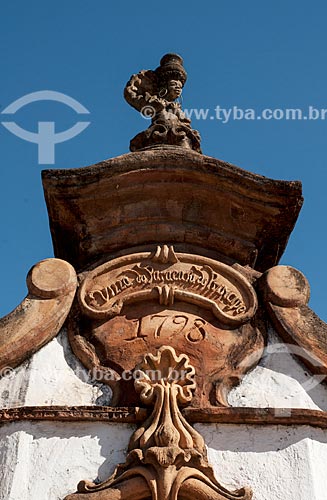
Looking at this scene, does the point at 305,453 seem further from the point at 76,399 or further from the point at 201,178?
the point at 201,178

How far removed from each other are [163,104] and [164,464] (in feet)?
11.1

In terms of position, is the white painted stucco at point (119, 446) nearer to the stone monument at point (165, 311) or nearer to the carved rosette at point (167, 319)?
the stone monument at point (165, 311)

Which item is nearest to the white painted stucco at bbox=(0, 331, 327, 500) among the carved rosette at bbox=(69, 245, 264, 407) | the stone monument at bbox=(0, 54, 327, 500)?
the stone monument at bbox=(0, 54, 327, 500)

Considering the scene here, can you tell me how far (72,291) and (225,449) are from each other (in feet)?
4.97

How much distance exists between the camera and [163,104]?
313 inches

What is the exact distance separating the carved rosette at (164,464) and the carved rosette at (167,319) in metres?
0.22

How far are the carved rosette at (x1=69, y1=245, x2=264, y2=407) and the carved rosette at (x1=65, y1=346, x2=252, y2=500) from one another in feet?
0.71

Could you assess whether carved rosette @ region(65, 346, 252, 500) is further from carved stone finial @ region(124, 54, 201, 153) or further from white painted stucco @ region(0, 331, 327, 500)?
carved stone finial @ region(124, 54, 201, 153)

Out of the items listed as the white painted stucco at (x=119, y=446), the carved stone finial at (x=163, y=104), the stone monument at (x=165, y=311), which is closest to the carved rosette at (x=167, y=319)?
the stone monument at (x=165, y=311)

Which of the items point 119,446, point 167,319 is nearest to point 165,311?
point 167,319

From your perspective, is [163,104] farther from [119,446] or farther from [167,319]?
[119,446]

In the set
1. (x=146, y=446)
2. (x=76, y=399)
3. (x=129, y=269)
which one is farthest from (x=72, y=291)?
(x=146, y=446)

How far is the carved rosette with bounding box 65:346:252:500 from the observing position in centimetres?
548

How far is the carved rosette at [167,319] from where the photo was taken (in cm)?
616
